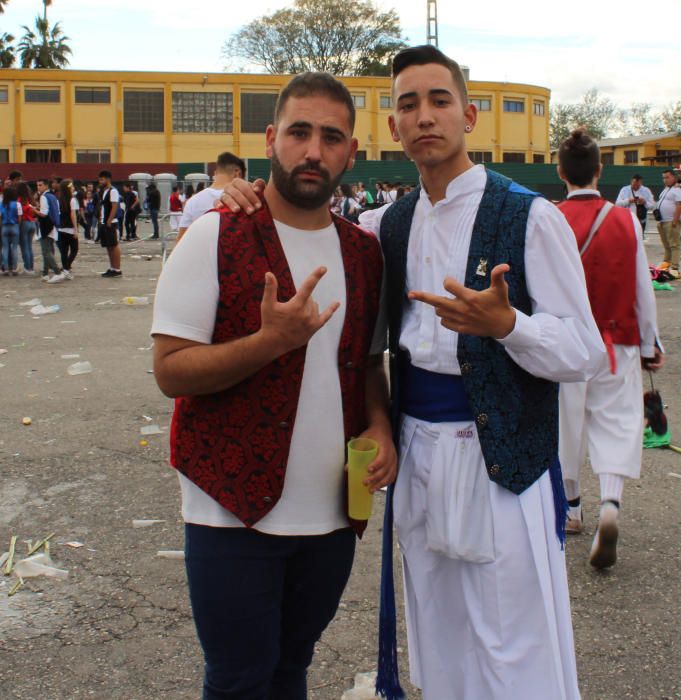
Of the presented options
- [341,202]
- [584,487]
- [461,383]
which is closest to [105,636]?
[461,383]

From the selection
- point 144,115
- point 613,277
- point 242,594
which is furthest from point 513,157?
point 242,594

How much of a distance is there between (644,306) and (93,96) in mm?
54558

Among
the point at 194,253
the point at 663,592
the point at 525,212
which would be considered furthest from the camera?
the point at 663,592

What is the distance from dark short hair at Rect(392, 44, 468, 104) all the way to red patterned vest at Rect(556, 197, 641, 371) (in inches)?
77.8

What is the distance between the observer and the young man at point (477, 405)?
92.6 inches

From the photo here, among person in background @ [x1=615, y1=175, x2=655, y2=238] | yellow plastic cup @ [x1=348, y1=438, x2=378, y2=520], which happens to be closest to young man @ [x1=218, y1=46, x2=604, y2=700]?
yellow plastic cup @ [x1=348, y1=438, x2=378, y2=520]

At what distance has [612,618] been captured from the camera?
3.68m

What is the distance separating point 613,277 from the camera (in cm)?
436

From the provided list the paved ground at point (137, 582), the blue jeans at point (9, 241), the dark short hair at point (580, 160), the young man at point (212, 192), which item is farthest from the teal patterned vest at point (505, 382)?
the blue jeans at point (9, 241)

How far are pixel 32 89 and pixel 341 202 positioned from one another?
124ft

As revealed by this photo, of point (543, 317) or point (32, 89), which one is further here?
point (32, 89)

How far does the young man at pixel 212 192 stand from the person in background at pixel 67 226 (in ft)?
19.5

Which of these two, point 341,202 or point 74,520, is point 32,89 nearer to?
point 341,202

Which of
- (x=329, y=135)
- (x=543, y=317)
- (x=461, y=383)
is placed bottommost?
(x=461, y=383)
